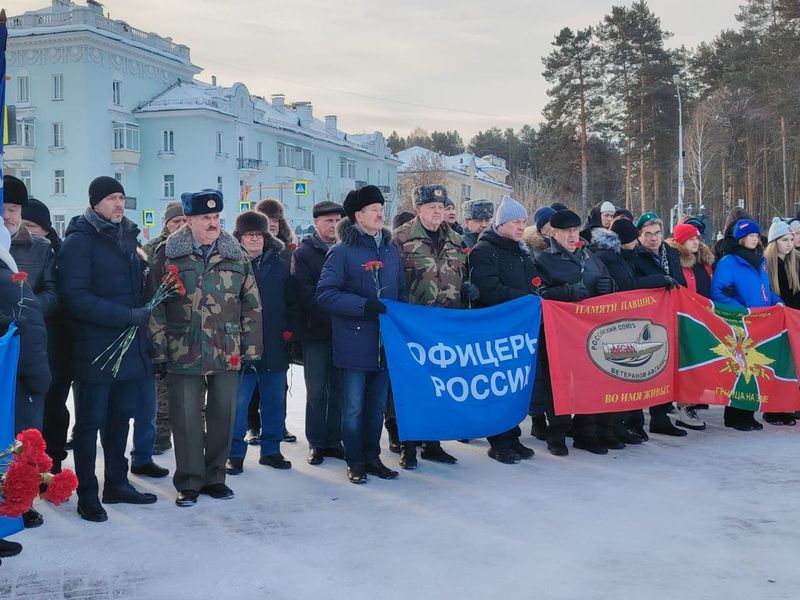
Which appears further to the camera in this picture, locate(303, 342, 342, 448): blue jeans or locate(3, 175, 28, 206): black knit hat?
locate(303, 342, 342, 448): blue jeans

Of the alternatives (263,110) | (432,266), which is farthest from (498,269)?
(263,110)

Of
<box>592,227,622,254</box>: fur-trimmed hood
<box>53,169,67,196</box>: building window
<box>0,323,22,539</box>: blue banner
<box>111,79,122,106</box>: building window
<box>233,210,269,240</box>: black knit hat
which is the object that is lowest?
<box>0,323,22,539</box>: blue banner

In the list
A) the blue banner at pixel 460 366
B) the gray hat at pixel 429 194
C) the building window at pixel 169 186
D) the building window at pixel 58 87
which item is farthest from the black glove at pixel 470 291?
the building window at pixel 58 87

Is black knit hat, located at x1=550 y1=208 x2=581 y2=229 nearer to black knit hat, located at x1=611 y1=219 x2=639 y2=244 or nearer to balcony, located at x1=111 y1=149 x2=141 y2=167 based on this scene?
black knit hat, located at x1=611 y1=219 x2=639 y2=244

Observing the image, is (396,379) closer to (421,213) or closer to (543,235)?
(421,213)

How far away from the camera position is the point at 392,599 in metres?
3.75

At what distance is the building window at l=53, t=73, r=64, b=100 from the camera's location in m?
49.0

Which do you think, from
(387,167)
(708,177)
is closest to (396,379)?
(708,177)

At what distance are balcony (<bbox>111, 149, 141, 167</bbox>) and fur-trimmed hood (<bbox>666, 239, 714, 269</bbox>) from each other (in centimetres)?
4642

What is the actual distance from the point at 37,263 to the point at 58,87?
1932 inches

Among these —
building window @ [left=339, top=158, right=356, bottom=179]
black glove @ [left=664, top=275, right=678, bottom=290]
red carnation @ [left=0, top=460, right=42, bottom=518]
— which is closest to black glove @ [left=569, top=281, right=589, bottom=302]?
black glove @ [left=664, top=275, right=678, bottom=290]

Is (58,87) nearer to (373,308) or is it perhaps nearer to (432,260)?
(432,260)

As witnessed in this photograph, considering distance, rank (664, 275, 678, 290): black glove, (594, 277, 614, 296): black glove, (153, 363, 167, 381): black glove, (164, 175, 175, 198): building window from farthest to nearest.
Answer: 1. (164, 175, 175, 198): building window
2. (664, 275, 678, 290): black glove
3. (594, 277, 614, 296): black glove
4. (153, 363, 167, 381): black glove

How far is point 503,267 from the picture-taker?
654cm
